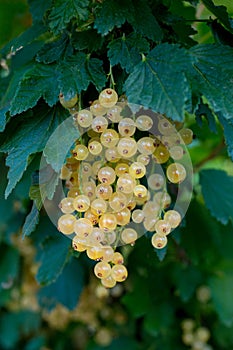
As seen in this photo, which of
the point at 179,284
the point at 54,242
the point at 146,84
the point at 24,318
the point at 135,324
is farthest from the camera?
the point at 24,318

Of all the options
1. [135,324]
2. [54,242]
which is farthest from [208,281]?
[54,242]

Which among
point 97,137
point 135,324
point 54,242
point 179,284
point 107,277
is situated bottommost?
point 135,324

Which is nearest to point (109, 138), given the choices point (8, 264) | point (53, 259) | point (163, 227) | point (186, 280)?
point (163, 227)

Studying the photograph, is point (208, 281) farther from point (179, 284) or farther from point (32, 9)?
point (32, 9)

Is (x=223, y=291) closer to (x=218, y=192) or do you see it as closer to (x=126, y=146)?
(x=218, y=192)

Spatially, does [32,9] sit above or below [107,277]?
above

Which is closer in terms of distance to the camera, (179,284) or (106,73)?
(106,73)

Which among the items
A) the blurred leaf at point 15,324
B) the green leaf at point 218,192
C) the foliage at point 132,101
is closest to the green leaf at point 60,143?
the foliage at point 132,101
